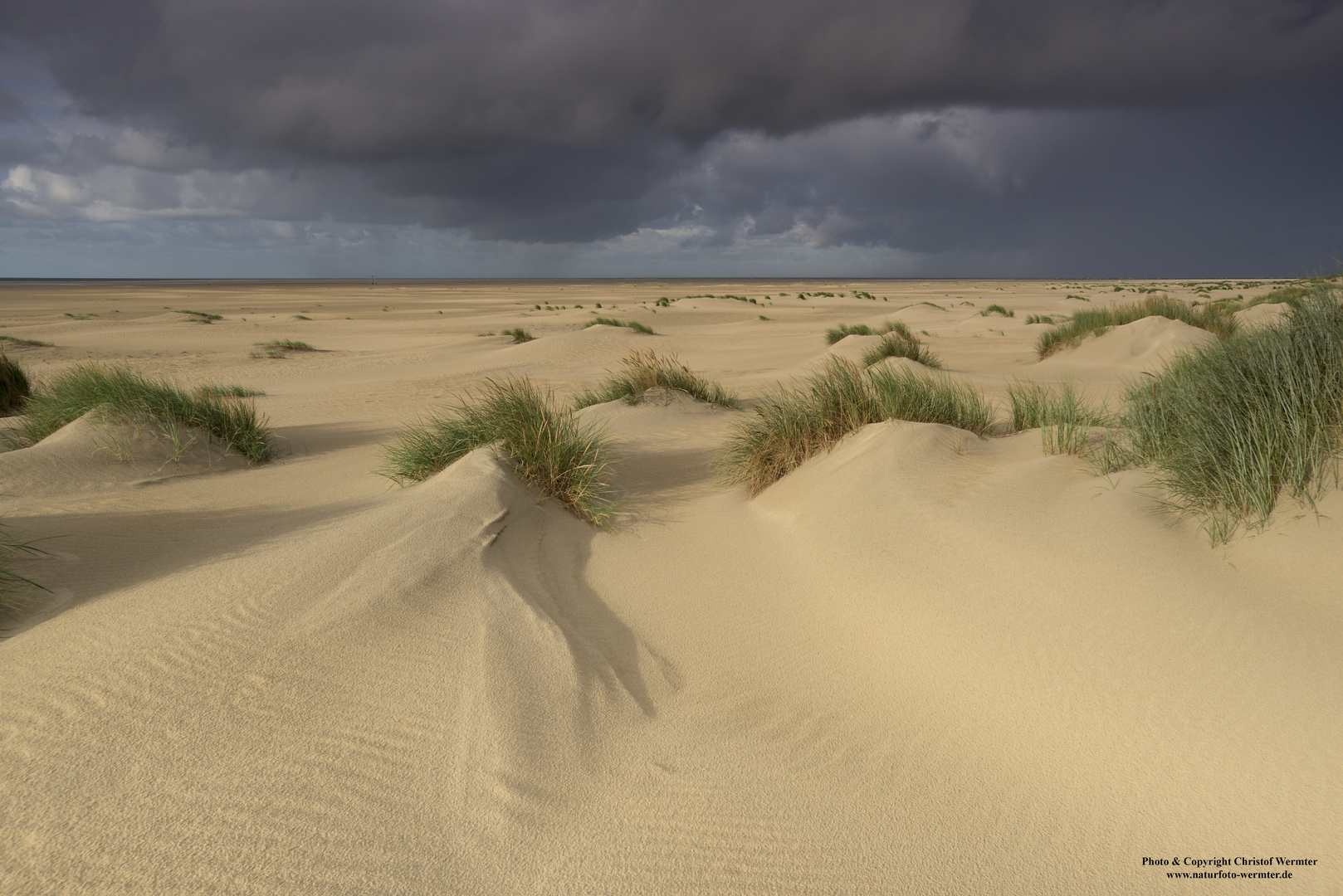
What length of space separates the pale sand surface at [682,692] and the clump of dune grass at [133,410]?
140cm

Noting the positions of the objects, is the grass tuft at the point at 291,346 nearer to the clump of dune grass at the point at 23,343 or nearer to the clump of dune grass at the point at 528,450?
the clump of dune grass at the point at 23,343

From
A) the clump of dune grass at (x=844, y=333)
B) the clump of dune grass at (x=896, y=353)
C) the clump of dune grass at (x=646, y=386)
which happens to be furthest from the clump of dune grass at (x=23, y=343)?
the clump of dune grass at (x=896, y=353)

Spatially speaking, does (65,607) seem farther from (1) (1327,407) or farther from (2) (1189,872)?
(1) (1327,407)

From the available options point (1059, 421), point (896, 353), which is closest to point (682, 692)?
point (1059, 421)

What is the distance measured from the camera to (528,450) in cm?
505

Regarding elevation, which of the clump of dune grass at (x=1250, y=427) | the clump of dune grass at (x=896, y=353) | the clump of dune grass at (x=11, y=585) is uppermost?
the clump of dune grass at (x=1250, y=427)

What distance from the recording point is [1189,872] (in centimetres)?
207

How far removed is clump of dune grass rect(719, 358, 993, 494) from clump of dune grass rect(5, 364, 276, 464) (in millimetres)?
4534

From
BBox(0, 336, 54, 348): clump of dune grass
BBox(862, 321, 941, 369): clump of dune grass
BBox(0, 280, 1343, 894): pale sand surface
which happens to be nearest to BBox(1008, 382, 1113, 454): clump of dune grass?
BBox(0, 280, 1343, 894): pale sand surface

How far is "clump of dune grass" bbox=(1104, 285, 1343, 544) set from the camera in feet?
10.7

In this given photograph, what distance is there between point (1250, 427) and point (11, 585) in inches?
231

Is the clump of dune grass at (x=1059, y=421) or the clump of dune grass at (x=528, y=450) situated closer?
the clump of dune grass at (x=1059, y=421)

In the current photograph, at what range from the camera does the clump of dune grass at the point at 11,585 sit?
120 inches

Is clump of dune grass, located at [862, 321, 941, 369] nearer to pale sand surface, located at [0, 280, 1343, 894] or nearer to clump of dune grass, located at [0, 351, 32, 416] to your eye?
pale sand surface, located at [0, 280, 1343, 894]
